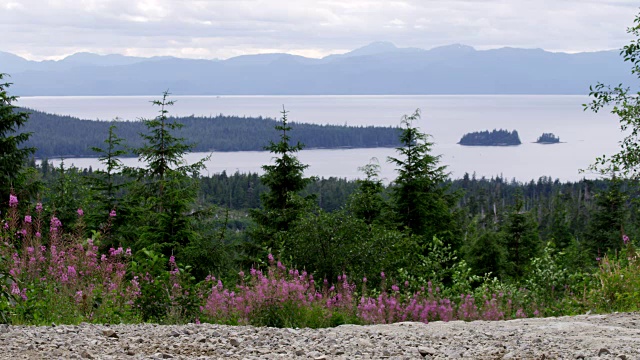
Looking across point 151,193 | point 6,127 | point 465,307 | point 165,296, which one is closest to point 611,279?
point 465,307

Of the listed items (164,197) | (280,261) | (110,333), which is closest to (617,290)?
(280,261)

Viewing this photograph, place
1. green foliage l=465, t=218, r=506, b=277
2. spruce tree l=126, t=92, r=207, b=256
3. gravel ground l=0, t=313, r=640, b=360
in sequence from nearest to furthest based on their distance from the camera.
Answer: gravel ground l=0, t=313, r=640, b=360 → spruce tree l=126, t=92, r=207, b=256 → green foliage l=465, t=218, r=506, b=277

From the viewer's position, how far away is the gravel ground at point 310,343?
4688mm

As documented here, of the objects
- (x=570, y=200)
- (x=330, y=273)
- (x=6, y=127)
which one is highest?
(x=6, y=127)

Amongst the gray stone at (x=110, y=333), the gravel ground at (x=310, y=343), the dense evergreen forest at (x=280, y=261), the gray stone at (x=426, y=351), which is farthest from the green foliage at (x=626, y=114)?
the gray stone at (x=110, y=333)

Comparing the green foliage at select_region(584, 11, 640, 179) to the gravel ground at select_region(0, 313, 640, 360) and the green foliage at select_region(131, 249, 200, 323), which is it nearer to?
the gravel ground at select_region(0, 313, 640, 360)

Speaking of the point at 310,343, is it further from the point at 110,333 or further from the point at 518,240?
the point at 518,240

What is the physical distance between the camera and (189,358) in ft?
15.0

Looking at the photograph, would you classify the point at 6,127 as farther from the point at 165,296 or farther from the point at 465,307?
the point at 465,307

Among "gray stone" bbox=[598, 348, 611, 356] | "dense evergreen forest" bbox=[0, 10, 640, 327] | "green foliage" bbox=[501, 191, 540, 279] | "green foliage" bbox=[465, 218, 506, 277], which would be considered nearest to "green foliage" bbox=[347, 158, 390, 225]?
"dense evergreen forest" bbox=[0, 10, 640, 327]

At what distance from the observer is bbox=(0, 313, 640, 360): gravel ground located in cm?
469

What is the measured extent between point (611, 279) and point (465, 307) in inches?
72.9

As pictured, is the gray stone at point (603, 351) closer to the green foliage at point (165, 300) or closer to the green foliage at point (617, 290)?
the green foliage at point (617, 290)

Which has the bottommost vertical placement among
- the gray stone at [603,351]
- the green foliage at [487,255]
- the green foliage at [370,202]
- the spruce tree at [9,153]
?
the green foliage at [487,255]
